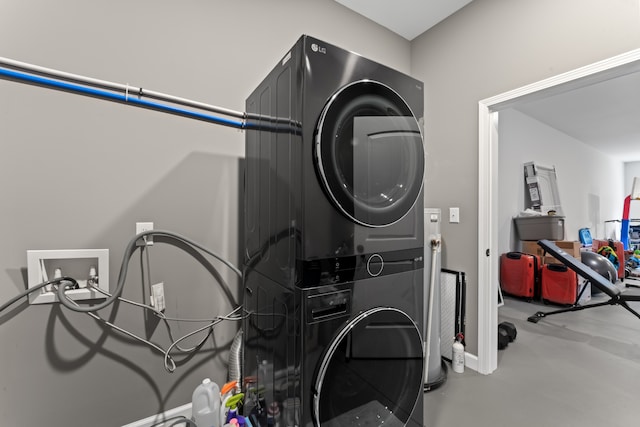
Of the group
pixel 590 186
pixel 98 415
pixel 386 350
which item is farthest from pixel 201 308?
pixel 590 186

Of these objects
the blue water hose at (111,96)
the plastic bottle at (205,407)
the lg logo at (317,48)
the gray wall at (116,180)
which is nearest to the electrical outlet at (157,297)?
the gray wall at (116,180)

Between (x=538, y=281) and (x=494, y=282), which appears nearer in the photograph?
(x=494, y=282)

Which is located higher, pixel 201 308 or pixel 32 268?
pixel 32 268

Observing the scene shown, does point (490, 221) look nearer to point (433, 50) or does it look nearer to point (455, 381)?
point (455, 381)

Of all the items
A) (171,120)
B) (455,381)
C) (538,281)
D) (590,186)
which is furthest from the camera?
(590,186)

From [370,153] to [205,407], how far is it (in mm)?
1350

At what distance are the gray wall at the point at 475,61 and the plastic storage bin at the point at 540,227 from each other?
2554 millimetres

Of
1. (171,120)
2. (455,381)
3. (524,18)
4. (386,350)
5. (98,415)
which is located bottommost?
(455,381)

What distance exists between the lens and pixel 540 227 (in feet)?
12.5

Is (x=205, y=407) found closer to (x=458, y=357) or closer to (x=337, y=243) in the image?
(x=337, y=243)

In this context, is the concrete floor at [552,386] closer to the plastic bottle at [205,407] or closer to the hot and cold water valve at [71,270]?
the plastic bottle at [205,407]

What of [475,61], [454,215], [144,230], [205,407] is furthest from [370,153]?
[475,61]

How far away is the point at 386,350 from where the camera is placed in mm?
1028

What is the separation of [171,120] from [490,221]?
2.09 meters
